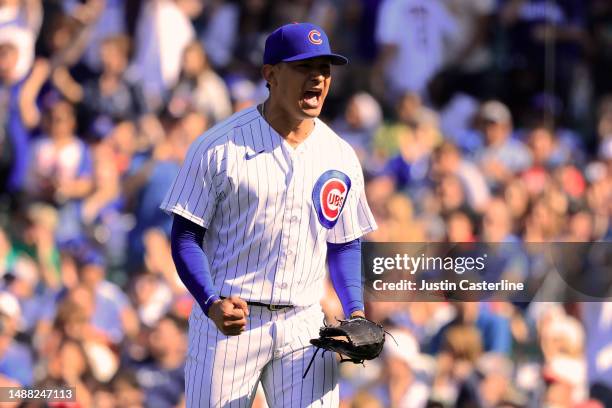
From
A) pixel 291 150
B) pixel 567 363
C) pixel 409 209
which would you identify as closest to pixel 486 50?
pixel 409 209

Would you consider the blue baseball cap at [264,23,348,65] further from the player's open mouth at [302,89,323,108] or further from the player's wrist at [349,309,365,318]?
the player's wrist at [349,309,365,318]

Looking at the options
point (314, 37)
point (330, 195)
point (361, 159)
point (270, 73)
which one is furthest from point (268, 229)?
point (361, 159)

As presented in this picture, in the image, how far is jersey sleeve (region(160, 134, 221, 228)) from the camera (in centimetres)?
353

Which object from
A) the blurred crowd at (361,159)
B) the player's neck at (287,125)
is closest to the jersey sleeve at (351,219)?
the player's neck at (287,125)

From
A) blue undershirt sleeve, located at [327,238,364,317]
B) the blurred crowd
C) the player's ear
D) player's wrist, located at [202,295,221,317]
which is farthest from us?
the blurred crowd

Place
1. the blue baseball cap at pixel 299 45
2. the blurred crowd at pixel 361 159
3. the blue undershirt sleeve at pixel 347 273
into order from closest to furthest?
1. the blue baseball cap at pixel 299 45
2. the blue undershirt sleeve at pixel 347 273
3. the blurred crowd at pixel 361 159

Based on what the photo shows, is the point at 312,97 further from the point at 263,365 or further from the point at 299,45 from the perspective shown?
the point at 263,365

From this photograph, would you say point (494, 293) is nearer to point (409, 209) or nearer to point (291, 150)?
point (409, 209)

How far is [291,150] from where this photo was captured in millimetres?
3648

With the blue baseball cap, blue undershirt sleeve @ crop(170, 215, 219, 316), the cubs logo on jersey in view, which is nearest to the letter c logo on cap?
the blue baseball cap

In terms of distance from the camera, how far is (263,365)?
3.59 meters

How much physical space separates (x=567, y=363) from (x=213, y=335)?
345 cm

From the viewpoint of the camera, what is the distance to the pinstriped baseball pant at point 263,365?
11.7ft

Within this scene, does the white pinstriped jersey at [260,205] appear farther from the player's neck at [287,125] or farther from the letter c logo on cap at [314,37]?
the letter c logo on cap at [314,37]
